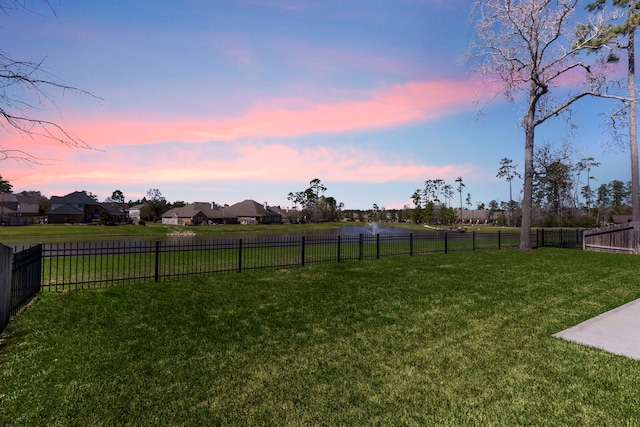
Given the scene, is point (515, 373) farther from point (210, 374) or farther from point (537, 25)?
point (537, 25)

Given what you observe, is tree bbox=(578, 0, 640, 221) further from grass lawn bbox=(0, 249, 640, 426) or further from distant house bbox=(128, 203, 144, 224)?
distant house bbox=(128, 203, 144, 224)

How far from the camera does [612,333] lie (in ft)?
18.4

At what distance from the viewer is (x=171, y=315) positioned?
6.96 m

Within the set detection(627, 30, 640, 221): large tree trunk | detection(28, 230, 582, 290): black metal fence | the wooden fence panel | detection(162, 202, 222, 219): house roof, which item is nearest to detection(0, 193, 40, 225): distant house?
detection(162, 202, 222, 219): house roof

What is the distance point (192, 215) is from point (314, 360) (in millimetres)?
81404

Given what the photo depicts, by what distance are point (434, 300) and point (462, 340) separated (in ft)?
8.84

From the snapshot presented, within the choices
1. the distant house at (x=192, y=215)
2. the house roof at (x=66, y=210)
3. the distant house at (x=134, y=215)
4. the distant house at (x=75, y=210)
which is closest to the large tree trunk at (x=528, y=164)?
the distant house at (x=75, y=210)

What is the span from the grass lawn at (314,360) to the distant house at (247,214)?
8480cm

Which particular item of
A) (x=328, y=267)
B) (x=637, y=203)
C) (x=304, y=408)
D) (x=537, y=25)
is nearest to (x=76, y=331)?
(x=304, y=408)

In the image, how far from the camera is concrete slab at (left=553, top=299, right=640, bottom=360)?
196 inches

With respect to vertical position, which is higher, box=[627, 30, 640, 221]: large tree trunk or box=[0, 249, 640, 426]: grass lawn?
box=[627, 30, 640, 221]: large tree trunk

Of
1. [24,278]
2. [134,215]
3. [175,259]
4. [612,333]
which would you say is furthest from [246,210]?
Result: [612,333]

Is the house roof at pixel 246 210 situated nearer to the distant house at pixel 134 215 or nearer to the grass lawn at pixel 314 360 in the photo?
the distant house at pixel 134 215

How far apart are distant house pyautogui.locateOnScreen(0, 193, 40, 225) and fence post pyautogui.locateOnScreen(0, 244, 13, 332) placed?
78013 mm
